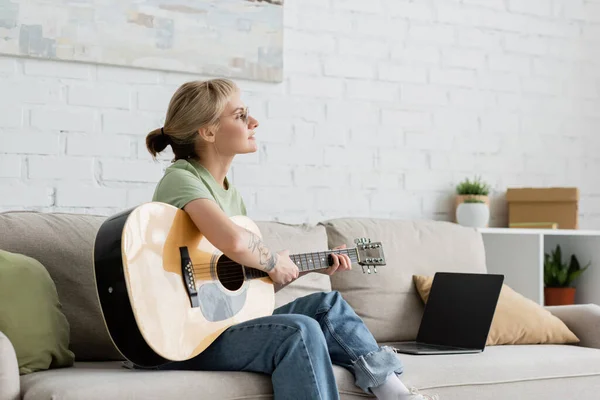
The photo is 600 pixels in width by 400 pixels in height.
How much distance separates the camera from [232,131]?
228 cm

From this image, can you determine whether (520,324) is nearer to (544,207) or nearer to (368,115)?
(544,207)

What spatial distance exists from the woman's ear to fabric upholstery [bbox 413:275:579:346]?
935 mm

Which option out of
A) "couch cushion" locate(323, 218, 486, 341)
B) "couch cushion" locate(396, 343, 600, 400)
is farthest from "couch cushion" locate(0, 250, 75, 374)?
"couch cushion" locate(323, 218, 486, 341)

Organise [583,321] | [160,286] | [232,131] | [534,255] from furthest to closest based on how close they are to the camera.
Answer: [534,255]
[583,321]
[232,131]
[160,286]

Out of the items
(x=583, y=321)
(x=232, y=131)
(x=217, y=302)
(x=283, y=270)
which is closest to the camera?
(x=217, y=302)

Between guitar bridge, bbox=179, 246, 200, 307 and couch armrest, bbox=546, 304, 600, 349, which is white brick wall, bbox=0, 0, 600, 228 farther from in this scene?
guitar bridge, bbox=179, 246, 200, 307

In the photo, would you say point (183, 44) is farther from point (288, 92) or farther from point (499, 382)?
point (499, 382)

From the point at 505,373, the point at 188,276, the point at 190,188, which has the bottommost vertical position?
the point at 505,373

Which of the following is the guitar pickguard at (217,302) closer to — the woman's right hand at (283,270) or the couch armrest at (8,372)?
the woman's right hand at (283,270)

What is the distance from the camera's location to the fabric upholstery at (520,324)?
8.89 feet

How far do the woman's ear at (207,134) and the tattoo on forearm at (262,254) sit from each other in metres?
0.31

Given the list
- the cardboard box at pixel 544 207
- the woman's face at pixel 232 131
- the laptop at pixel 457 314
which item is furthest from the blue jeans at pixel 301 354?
the cardboard box at pixel 544 207

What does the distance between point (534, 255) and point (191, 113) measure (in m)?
1.71

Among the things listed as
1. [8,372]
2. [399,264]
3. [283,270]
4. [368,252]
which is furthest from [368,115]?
[8,372]
